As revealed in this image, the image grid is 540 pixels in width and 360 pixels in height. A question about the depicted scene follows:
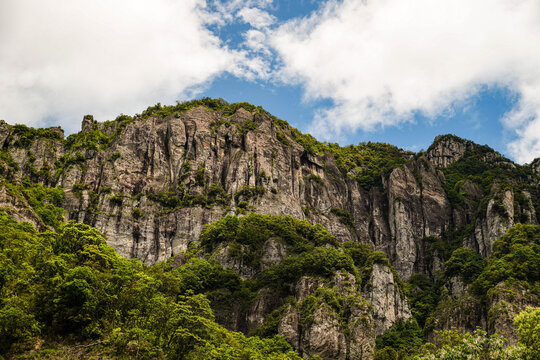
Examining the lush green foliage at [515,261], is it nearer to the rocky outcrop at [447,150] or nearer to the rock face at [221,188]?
the rock face at [221,188]

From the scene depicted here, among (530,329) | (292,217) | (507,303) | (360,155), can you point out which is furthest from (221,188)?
(530,329)

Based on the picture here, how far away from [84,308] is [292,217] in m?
59.0

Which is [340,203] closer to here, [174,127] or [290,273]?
[174,127]

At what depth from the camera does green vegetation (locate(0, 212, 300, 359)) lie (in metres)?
34.7

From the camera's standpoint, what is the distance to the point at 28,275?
36.5 metres

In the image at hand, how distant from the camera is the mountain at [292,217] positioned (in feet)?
221

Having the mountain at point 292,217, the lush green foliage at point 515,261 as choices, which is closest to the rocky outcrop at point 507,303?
the mountain at point 292,217

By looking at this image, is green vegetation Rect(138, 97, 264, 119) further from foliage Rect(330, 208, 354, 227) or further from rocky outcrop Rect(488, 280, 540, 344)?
rocky outcrop Rect(488, 280, 540, 344)

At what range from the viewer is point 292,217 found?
308 ft

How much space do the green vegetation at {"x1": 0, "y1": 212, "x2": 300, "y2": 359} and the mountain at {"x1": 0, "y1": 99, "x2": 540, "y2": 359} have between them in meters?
11.3

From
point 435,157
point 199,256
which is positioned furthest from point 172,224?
point 435,157

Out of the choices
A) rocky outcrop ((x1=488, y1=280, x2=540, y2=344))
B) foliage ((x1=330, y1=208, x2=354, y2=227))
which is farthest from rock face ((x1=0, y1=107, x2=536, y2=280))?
rocky outcrop ((x1=488, y1=280, x2=540, y2=344))

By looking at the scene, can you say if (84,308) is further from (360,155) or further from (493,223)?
(360,155)

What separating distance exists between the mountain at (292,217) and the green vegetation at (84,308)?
445 inches
